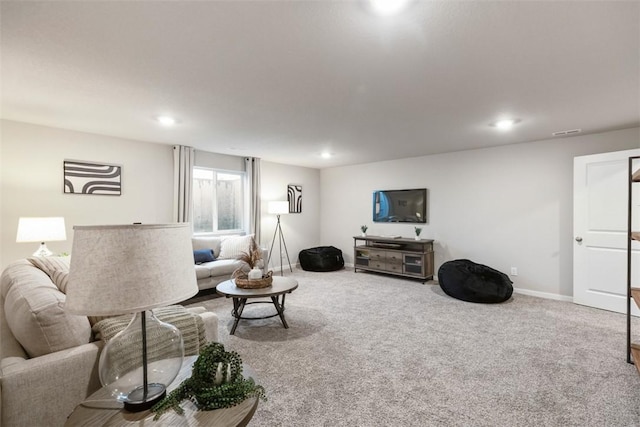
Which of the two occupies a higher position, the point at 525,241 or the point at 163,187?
the point at 163,187

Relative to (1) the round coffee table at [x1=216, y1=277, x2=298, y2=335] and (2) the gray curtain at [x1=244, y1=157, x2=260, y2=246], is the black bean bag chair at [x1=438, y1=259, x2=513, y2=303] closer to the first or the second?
(1) the round coffee table at [x1=216, y1=277, x2=298, y2=335]

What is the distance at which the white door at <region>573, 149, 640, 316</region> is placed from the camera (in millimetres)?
3635

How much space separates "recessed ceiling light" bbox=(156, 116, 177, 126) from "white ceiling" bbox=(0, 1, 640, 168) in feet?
0.36

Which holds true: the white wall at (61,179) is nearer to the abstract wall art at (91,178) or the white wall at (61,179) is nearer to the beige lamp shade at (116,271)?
the abstract wall art at (91,178)

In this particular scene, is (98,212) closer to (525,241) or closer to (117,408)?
(117,408)

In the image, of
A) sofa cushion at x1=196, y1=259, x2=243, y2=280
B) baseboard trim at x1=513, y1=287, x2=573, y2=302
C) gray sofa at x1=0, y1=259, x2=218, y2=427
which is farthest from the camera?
sofa cushion at x1=196, y1=259, x2=243, y2=280

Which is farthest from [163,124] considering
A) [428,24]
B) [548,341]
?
[548,341]

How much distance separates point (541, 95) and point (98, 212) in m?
5.43

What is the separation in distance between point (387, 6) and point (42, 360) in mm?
2309

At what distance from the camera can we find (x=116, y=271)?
0.91m

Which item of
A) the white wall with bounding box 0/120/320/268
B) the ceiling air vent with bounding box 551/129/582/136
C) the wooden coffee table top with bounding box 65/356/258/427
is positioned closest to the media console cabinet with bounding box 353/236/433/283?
the ceiling air vent with bounding box 551/129/582/136

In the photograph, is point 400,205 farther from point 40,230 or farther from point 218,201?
point 40,230

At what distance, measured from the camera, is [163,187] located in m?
4.81

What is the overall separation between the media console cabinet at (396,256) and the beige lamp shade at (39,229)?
15.4 feet
